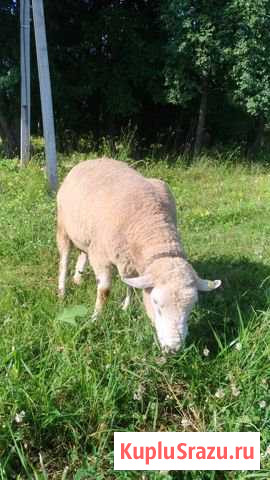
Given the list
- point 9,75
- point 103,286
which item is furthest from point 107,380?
point 9,75

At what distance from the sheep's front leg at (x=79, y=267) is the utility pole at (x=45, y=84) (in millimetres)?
2784

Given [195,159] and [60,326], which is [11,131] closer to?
[195,159]

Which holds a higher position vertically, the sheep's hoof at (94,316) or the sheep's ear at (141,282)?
the sheep's ear at (141,282)

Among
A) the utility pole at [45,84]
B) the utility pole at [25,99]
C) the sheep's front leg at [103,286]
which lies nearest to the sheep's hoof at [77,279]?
the sheep's front leg at [103,286]

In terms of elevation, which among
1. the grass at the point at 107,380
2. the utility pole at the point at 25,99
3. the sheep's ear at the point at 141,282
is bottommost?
the grass at the point at 107,380

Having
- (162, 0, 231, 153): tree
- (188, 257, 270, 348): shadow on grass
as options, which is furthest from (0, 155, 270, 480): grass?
(162, 0, 231, 153): tree

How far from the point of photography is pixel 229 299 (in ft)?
13.5

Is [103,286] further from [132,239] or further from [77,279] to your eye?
[77,279]

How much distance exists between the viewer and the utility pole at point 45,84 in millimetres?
6891

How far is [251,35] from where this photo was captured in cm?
941

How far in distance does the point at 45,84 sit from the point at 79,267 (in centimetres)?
378

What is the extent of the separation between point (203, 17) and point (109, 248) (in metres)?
7.72

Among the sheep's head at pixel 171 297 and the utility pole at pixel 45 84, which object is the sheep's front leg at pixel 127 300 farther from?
the utility pole at pixel 45 84

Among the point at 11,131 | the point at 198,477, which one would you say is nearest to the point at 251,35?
the point at 11,131
